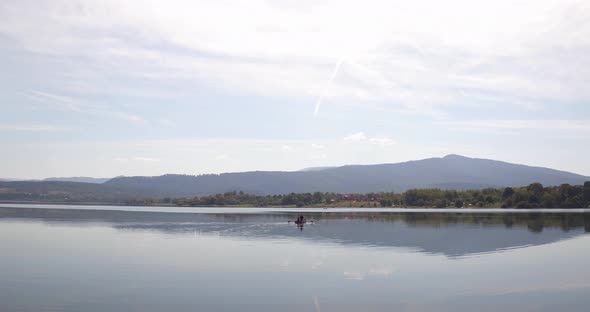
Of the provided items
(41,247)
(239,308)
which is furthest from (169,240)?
(239,308)

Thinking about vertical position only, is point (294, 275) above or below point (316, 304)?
above

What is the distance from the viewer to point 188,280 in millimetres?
38469

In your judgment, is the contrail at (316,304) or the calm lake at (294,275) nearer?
the contrail at (316,304)

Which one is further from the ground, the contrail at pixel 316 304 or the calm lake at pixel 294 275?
the calm lake at pixel 294 275

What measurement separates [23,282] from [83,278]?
369 cm

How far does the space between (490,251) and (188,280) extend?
105 feet

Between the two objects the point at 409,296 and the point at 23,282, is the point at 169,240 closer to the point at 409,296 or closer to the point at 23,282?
the point at 23,282

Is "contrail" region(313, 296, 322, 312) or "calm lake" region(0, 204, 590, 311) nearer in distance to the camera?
"contrail" region(313, 296, 322, 312)

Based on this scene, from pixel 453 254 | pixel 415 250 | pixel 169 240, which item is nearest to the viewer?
pixel 453 254

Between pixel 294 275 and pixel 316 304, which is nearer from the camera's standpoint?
pixel 316 304

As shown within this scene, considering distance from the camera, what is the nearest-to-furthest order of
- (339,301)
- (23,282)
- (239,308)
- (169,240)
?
1. (239,308)
2. (339,301)
3. (23,282)
4. (169,240)

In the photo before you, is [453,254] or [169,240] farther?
[169,240]

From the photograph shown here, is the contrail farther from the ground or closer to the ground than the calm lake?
closer to the ground

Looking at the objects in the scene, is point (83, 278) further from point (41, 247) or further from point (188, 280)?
point (41, 247)
